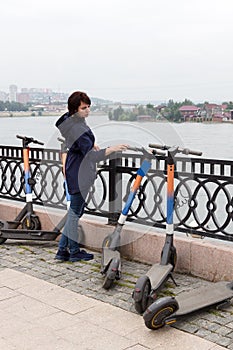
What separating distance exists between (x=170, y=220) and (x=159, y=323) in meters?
1.25

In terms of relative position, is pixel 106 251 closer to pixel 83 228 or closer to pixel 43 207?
pixel 83 228

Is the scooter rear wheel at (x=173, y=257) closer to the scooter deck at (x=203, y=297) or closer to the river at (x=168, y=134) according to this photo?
the scooter deck at (x=203, y=297)

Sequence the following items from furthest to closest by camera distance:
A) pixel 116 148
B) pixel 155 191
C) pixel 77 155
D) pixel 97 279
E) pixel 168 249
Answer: pixel 155 191, pixel 77 155, pixel 116 148, pixel 97 279, pixel 168 249

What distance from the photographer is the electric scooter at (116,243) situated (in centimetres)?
498

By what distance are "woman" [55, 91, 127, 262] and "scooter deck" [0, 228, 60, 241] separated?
651mm

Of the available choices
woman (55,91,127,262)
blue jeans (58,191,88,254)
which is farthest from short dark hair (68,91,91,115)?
blue jeans (58,191,88,254)

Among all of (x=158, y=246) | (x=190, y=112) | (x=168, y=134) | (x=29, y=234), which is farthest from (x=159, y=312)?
(x=29, y=234)

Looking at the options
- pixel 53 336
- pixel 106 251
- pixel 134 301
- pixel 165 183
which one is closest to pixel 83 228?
pixel 106 251

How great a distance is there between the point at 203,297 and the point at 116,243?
1339 millimetres

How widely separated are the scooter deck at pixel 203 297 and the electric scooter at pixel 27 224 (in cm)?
233

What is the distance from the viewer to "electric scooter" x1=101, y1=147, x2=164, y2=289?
4.98 m

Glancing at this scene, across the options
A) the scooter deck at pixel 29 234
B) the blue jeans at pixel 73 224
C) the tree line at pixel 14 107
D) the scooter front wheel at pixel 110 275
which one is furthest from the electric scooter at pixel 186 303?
the tree line at pixel 14 107

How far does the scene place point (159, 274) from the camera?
4875mm

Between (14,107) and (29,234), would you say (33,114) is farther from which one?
(29,234)
